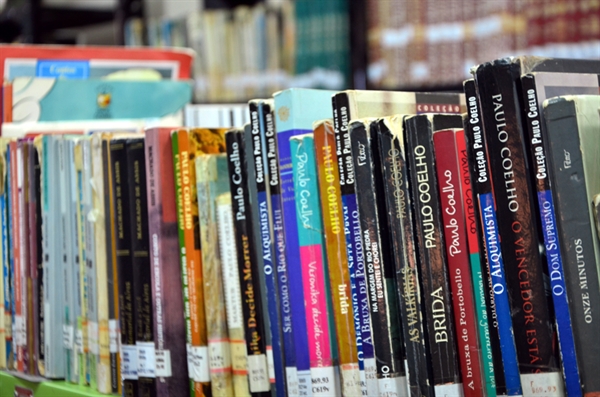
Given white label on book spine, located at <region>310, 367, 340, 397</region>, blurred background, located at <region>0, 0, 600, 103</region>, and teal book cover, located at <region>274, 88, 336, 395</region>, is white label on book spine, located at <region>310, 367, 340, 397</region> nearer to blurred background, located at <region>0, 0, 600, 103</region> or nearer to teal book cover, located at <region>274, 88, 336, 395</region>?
teal book cover, located at <region>274, 88, 336, 395</region>

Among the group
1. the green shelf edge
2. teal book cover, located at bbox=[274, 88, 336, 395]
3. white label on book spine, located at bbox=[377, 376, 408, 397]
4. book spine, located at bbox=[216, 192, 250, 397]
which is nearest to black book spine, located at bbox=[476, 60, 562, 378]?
white label on book spine, located at bbox=[377, 376, 408, 397]

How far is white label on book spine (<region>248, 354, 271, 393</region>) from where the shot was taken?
816 mm

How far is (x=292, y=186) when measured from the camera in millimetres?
771

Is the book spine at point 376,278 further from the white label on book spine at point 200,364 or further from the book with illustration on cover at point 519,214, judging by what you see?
the white label on book spine at point 200,364

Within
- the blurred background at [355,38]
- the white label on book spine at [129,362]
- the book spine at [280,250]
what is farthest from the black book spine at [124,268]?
the blurred background at [355,38]

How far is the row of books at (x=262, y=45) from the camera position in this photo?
88.6 inches

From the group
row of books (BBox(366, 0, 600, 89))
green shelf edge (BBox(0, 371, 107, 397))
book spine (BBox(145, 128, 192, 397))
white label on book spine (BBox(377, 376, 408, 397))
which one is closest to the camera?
white label on book spine (BBox(377, 376, 408, 397))

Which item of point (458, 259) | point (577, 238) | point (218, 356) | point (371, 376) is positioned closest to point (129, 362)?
point (218, 356)

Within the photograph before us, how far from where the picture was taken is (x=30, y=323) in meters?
1.10

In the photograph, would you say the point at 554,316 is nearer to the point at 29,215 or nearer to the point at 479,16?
the point at 29,215

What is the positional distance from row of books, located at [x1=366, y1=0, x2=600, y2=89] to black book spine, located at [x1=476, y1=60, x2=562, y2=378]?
135 cm

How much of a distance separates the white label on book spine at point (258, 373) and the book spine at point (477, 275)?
10.3 inches

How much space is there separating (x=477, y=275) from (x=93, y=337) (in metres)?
0.57

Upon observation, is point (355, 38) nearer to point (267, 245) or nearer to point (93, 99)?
point (93, 99)
